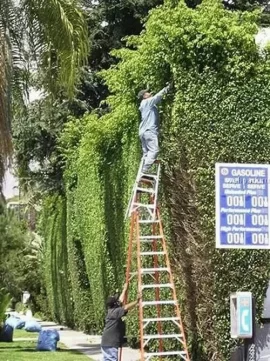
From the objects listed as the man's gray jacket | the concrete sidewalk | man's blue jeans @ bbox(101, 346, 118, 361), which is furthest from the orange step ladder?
the concrete sidewalk

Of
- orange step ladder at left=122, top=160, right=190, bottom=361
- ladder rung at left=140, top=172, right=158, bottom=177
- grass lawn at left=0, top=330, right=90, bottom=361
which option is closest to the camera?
orange step ladder at left=122, top=160, right=190, bottom=361

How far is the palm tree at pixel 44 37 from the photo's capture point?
60.0 feet

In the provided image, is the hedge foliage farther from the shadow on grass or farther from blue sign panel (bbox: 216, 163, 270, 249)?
the shadow on grass

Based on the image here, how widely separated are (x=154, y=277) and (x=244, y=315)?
620 cm

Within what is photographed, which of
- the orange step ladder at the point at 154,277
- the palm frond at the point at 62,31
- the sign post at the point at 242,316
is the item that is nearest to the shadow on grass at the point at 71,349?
the orange step ladder at the point at 154,277

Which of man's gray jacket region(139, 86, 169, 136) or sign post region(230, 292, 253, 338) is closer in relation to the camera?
sign post region(230, 292, 253, 338)

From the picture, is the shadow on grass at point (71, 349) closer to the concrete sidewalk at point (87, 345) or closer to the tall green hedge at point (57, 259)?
the concrete sidewalk at point (87, 345)

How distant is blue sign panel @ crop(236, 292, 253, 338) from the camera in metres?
9.88

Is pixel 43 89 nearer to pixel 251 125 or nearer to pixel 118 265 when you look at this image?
pixel 118 265

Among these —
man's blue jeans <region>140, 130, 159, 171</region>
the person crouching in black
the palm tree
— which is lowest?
the person crouching in black

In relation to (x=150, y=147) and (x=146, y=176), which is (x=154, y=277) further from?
(x=150, y=147)

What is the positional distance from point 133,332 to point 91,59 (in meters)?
10.3

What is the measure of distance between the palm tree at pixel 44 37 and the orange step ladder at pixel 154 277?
3305mm

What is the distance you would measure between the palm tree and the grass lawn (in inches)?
194
